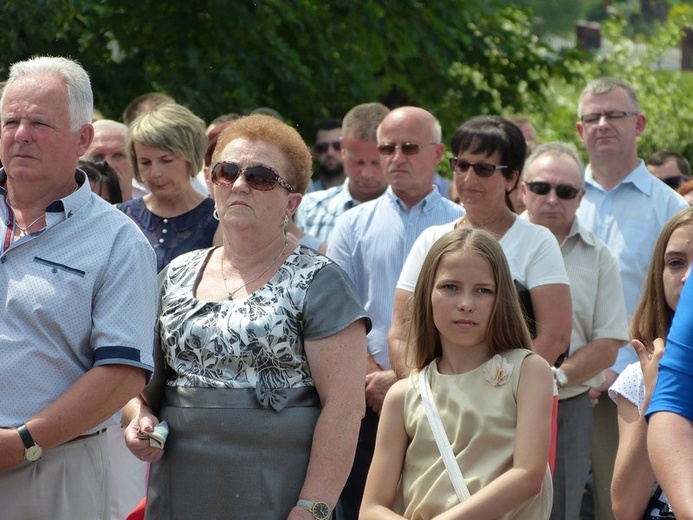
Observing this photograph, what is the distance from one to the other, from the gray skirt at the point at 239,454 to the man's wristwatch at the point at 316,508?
72 millimetres

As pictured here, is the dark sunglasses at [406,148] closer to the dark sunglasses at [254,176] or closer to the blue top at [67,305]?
the dark sunglasses at [254,176]

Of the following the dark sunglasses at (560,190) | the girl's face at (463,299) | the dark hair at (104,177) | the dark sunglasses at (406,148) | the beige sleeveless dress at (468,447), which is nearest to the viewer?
the beige sleeveless dress at (468,447)

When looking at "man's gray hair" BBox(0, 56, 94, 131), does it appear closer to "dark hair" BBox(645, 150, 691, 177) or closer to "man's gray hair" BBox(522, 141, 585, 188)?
"man's gray hair" BBox(522, 141, 585, 188)

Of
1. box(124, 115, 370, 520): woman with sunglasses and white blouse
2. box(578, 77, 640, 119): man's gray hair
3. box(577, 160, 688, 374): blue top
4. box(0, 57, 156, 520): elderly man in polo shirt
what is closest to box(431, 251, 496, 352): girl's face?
box(124, 115, 370, 520): woman with sunglasses and white blouse

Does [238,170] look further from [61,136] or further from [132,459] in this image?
[132,459]

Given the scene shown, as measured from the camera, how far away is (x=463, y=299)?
4609mm

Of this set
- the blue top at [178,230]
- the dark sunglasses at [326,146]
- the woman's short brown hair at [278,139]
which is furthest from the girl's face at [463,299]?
the dark sunglasses at [326,146]

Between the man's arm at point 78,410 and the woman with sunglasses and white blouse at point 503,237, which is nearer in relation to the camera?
the man's arm at point 78,410

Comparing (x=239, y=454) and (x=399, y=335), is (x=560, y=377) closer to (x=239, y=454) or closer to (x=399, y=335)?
(x=399, y=335)

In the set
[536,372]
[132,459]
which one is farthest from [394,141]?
[536,372]

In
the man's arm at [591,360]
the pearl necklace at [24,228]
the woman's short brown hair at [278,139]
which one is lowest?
the man's arm at [591,360]

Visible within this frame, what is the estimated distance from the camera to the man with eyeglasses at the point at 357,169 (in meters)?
7.89

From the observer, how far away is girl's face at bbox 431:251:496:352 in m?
4.56

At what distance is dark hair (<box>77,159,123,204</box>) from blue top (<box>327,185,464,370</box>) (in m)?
1.43
